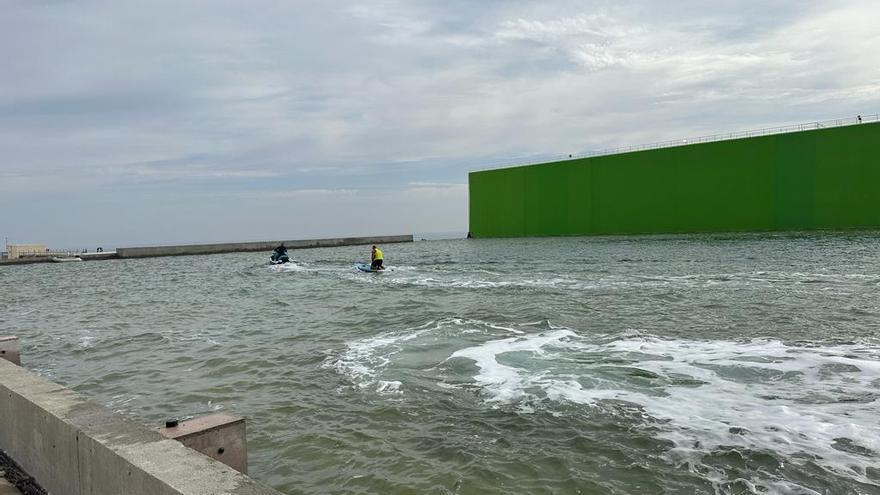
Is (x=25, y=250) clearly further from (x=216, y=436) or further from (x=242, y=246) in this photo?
(x=216, y=436)

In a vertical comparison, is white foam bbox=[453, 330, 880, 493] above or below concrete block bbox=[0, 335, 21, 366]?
below

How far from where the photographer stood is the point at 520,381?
270 inches

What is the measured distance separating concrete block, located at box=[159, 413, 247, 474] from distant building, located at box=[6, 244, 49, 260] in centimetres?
5999

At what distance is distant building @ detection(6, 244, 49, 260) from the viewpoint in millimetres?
52472

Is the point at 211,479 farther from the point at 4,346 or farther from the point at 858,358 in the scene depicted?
the point at 858,358

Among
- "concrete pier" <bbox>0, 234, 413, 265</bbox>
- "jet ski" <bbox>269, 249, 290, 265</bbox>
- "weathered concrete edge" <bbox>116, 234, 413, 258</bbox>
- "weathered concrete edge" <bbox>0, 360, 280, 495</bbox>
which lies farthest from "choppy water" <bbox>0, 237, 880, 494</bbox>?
"weathered concrete edge" <bbox>116, 234, 413, 258</bbox>

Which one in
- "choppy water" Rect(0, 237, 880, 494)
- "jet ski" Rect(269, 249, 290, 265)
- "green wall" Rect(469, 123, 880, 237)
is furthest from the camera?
"green wall" Rect(469, 123, 880, 237)

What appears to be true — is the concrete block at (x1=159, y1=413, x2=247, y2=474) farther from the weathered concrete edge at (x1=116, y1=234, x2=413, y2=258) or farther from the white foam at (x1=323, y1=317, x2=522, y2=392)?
the weathered concrete edge at (x1=116, y1=234, x2=413, y2=258)

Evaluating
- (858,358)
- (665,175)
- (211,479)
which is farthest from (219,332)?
(665,175)

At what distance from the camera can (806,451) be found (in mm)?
4516

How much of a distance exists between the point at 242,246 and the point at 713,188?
4759 cm

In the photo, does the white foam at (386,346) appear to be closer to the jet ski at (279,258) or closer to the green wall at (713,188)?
the jet ski at (279,258)

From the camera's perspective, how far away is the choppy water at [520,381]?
14.5 feet

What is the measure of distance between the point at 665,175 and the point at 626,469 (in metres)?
46.0
